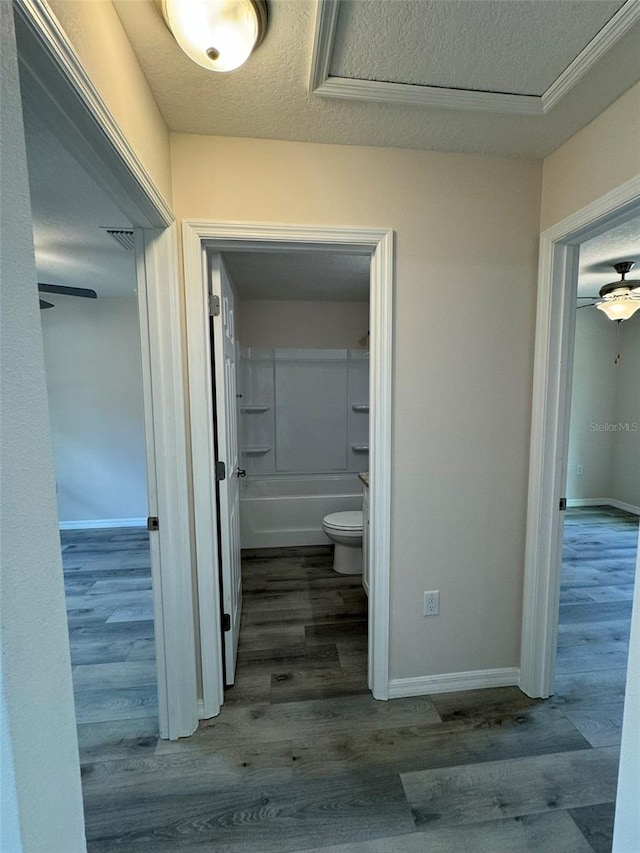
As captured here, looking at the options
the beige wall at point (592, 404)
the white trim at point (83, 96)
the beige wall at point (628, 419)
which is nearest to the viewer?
the white trim at point (83, 96)

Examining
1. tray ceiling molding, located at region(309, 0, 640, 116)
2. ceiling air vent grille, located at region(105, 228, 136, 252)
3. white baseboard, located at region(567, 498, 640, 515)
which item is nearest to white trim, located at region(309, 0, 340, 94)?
tray ceiling molding, located at region(309, 0, 640, 116)

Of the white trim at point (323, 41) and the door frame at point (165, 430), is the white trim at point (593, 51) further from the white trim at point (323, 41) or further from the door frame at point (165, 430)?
the door frame at point (165, 430)

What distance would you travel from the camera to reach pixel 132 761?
1371 mm

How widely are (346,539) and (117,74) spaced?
8.62 ft

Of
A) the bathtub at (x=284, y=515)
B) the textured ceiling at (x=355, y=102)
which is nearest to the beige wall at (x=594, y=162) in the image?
the textured ceiling at (x=355, y=102)

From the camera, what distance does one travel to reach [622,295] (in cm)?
276

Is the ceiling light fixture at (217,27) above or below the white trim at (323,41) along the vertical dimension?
below

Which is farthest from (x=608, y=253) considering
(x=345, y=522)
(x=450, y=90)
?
(x=345, y=522)

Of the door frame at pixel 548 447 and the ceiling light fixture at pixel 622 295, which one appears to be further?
the ceiling light fixture at pixel 622 295

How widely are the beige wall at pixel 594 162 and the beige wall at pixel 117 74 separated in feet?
5.11

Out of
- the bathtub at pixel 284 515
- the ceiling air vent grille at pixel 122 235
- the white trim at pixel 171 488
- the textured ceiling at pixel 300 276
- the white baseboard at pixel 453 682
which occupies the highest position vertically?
the textured ceiling at pixel 300 276

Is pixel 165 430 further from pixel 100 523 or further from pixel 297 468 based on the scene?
pixel 100 523

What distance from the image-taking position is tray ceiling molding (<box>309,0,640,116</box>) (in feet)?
3.13

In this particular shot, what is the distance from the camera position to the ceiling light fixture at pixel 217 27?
0.86 m
